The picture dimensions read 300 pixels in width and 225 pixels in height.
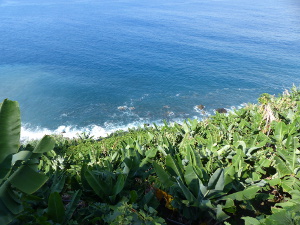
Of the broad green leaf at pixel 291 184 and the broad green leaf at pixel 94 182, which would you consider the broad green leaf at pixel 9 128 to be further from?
the broad green leaf at pixel 291 184

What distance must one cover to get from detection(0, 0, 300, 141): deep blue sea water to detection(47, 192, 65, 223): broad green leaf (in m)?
23.4

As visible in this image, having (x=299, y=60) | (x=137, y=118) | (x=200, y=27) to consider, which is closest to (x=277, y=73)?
(x=299, y=60)

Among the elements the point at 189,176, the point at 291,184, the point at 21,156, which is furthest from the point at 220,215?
the point at 21,156

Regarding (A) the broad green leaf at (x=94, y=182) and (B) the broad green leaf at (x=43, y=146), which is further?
(A) the broad green leaf at (x=94, y=182)

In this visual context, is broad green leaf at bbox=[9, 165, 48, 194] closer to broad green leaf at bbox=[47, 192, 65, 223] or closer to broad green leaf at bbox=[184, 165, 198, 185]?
broad green leaf at bbox=[47, 192, 65, 223]

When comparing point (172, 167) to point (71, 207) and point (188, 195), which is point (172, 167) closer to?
point (188, 195)

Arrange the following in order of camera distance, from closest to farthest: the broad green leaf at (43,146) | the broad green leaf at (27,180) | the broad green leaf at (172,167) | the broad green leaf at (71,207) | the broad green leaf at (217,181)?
the broad green leaf at (27,180) < the broad green leaf at (43,146) < the broad green leaf at (71,207) < the broad green leaf at (217,181) < the broad green leaf at (172,167)

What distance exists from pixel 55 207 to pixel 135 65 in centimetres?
4498

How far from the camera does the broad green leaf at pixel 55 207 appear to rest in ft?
11.6

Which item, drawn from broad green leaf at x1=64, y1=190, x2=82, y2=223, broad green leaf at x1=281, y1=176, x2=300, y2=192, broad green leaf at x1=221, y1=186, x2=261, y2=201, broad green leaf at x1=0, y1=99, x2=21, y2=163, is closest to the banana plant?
broad green leaf at x1=0, y1=99, x2=21, y2=163

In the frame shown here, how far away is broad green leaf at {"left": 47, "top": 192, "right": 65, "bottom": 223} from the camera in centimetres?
355

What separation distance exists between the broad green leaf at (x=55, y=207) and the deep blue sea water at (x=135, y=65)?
23.4 metres

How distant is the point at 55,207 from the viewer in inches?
140

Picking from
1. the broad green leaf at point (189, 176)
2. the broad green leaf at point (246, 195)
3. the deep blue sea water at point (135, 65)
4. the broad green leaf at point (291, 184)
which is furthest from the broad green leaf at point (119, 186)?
the deep blue sea water at point (135, 65)
